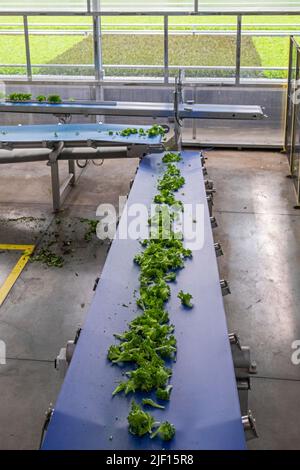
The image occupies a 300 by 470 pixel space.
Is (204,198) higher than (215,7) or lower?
lower

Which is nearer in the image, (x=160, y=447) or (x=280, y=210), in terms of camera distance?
(x=160, y=447)

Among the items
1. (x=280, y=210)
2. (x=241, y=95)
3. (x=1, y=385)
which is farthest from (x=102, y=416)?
(x=241, y=95)

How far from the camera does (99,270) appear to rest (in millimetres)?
7340

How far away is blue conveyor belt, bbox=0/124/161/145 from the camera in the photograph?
27.7 feet

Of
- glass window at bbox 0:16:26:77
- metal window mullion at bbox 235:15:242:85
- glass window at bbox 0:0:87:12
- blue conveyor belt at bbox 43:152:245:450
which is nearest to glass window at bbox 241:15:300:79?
metal window mullion at bbox 235:15:242:85

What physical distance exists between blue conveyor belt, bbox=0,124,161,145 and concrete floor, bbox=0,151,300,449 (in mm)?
1000

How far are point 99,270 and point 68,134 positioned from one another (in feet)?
7.63

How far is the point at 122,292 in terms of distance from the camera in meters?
4.81

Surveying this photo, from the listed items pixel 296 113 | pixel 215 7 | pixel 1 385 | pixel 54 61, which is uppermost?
pixel 215 7

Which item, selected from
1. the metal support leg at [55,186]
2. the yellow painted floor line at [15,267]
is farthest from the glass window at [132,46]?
the yellow painted floor line at [15,267]

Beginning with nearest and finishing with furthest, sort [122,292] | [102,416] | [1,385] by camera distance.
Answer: [102,416] < [122,292] < [1,385]

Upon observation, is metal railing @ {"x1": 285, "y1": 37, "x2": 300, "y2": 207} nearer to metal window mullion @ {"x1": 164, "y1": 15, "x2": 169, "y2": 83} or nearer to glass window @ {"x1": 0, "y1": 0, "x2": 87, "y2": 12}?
metal window mullion @ {"x1": 164, "y1": 15, "x2": 169, "y2": 83}

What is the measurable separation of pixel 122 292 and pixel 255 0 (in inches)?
298

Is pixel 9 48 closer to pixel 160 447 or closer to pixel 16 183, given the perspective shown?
pixel 16 183
